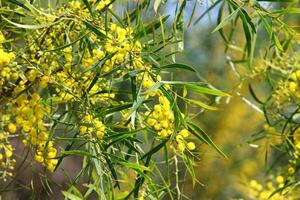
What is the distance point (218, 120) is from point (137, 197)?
7.88ft

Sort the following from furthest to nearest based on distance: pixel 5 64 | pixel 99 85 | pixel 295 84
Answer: pixel 295 84, pixel 99 85, pixel 5 64

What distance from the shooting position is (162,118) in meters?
0.98

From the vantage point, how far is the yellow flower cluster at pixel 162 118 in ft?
3.20

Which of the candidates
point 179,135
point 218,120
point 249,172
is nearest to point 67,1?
point 179,135

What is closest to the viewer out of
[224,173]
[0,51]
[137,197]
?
[0,51]

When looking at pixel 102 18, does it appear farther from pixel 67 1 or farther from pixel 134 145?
pixel 134 145

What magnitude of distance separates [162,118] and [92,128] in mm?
101

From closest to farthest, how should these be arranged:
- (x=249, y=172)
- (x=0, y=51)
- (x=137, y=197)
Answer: (x=0, y=51)
(x=137, y=197)
(x=249, y=172)

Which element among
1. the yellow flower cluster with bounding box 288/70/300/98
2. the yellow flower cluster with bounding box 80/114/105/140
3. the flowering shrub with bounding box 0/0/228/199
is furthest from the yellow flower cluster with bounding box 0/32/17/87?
the yellow flower cluster with bounding box 288/70/300/98

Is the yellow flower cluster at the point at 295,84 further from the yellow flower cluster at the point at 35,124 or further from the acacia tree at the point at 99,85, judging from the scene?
the yellow flower cluster at the point at 35,124

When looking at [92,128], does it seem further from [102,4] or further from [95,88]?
[102,4]

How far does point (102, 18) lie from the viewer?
110cm

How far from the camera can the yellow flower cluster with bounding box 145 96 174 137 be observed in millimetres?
976

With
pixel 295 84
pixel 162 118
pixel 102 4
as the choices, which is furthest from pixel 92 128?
pixel 295 84
